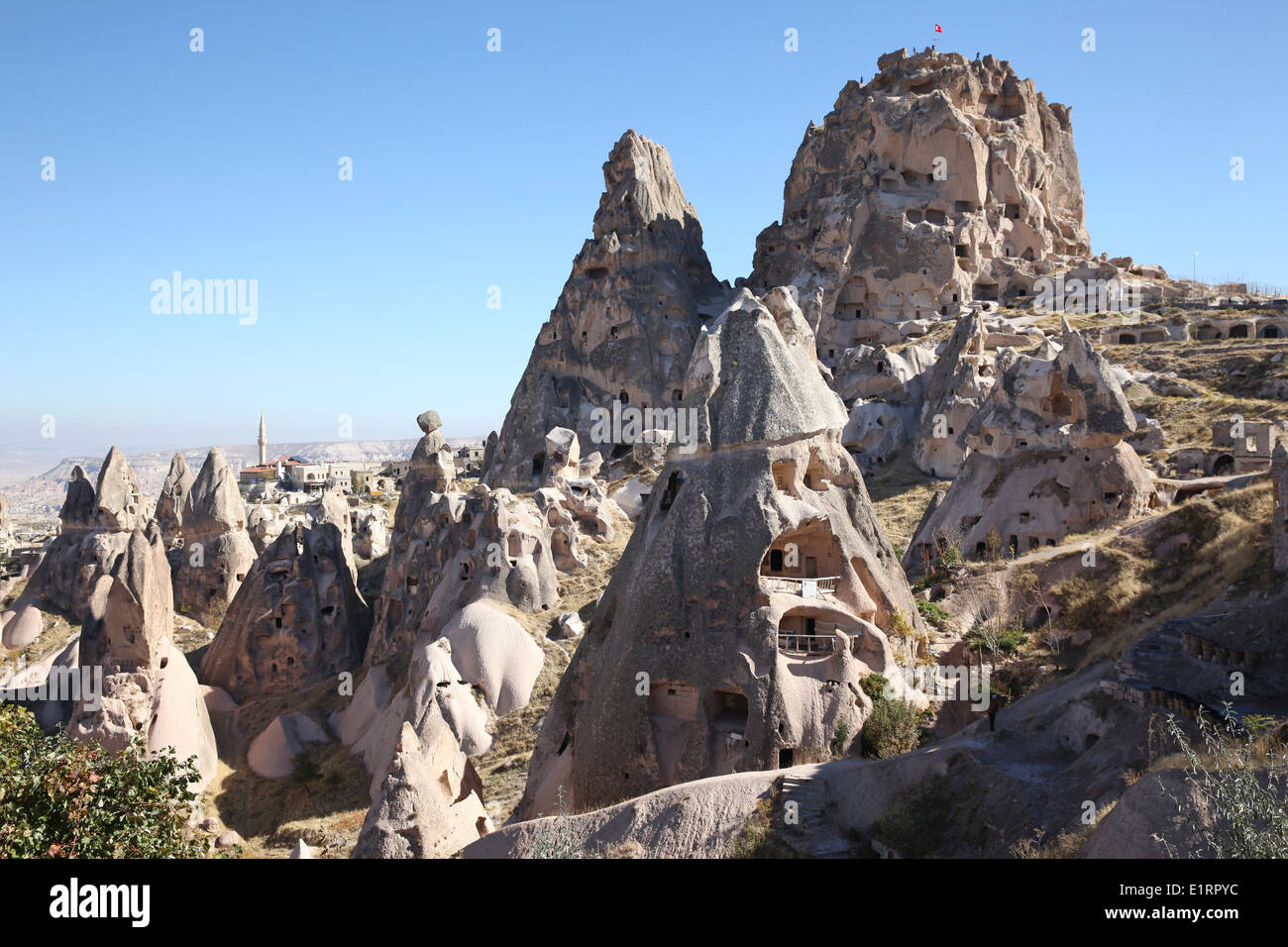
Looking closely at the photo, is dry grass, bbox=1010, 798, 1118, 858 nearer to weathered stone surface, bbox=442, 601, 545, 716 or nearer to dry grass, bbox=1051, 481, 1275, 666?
dry grass, bbox=1051, 481, 1275, 666

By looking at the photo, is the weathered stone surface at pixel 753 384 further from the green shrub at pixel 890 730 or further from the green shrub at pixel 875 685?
the green shrub at pixel 890 730

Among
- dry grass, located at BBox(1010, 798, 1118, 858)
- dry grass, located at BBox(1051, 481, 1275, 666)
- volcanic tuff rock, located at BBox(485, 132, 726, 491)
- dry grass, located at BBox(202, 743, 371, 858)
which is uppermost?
volcanic tuff rock, located at BBox(485, 132, 726, 491)

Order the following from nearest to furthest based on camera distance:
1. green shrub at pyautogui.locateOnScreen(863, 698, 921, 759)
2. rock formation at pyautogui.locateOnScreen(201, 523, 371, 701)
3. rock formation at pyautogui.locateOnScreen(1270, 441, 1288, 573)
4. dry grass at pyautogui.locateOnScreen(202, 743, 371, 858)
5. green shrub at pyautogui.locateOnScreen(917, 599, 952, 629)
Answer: rock formation at pyautogui.locateOnScreen(1270, 441, 1288, 573)
green shrub at pyautogui.locateOnScreen(863, 698, 921, 759)
green shrub at pyautogui.locateOnScreen(917, 599, 952, 629)
dry grass at pyautogui.locateOnScreen(202, 743, 371, 858)
rock formation at pyautogui.locateOnScreen(201, 523, 371, 701)

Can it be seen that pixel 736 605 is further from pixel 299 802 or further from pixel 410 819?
pixel 299 802

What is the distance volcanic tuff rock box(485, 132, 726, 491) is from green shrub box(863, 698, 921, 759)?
37212 millimetres

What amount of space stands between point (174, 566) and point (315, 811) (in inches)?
668

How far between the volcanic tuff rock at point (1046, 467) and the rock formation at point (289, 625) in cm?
1723

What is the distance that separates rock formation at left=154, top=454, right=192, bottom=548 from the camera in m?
37.8

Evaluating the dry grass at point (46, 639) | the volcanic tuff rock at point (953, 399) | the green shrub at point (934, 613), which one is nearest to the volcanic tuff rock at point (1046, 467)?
the green shrub at point (934, 613)

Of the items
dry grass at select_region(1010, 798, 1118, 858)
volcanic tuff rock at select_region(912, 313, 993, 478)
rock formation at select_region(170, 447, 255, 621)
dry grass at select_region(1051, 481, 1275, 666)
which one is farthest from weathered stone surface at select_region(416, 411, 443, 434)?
dry grass at select_region(1010, 798, 1118, 858)

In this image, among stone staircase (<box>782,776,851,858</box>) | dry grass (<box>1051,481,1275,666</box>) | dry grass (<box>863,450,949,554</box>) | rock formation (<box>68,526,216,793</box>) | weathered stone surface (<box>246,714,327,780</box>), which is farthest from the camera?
dry grass (<box>863,450,949,554</box>)

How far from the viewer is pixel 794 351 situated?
19.8 metres

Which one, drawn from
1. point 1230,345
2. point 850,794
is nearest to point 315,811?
point 850,794

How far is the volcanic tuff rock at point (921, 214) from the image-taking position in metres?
58.4
